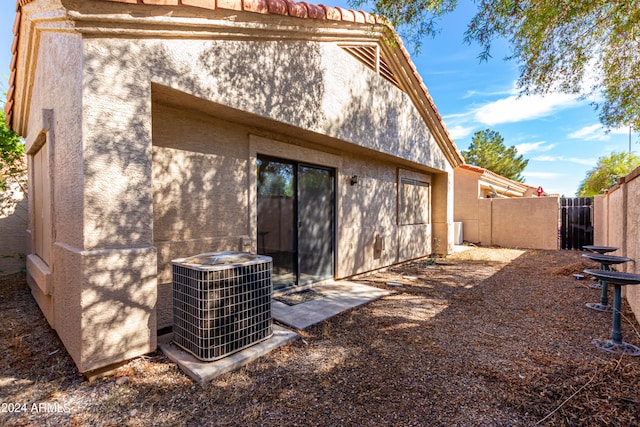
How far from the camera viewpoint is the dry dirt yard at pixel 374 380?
2365 mm

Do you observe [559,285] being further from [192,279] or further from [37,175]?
[37,175]

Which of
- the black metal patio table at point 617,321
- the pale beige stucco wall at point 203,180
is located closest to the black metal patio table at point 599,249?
the black metal patio table at point 617,321

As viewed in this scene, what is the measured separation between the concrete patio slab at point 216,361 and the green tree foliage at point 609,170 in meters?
39.5

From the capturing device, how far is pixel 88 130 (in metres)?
2.76

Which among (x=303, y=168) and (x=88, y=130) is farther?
(x=303, y=168)

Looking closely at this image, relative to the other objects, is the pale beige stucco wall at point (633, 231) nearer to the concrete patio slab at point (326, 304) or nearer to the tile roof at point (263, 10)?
the concrete patio slab at point (326, 304)

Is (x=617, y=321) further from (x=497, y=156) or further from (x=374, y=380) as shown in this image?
(x=497, y=156)

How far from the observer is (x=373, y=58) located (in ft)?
22.9

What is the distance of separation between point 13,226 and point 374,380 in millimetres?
10385

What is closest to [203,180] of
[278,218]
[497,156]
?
[278,218]

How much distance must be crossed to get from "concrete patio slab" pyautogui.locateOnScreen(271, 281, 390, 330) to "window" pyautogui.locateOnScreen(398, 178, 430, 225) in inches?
145

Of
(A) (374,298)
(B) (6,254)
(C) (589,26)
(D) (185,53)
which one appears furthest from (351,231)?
(B) (6,254)

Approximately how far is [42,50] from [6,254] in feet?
21.7

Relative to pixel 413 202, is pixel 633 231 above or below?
below
